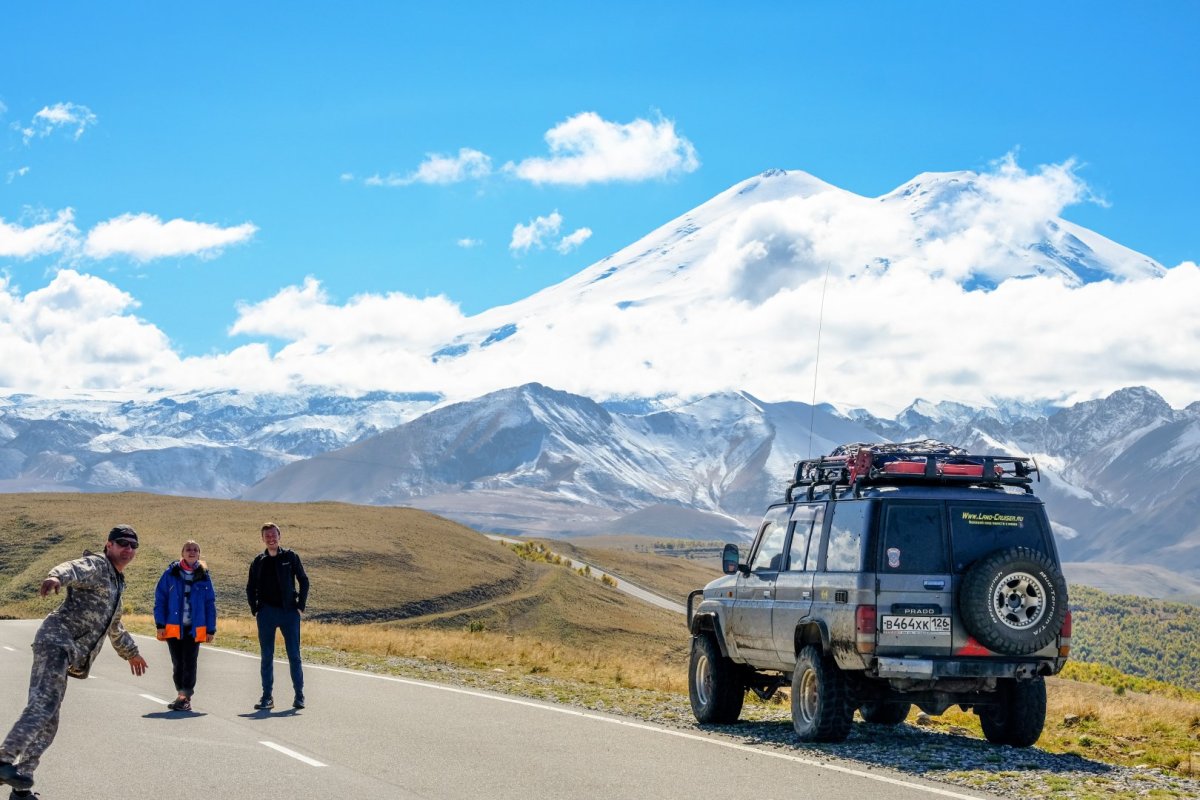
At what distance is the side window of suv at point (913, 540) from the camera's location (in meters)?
13.6

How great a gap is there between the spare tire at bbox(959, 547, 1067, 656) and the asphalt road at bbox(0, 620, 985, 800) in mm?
1937

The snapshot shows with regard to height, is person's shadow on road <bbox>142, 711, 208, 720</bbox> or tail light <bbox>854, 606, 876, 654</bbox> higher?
tail light <bbox>854, 606, 876, 654</bbox>

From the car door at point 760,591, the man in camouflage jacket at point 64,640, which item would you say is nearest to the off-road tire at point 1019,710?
the car door at point 760,591

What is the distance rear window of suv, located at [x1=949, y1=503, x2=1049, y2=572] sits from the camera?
45.1 feet

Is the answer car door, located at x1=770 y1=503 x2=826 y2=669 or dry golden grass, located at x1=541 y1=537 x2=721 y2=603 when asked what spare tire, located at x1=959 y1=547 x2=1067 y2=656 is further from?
dry golden grass, located at x1=541 y1=537 x2=721 y2=603

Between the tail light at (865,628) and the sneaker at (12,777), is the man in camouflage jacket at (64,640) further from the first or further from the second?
the tail light at (865,628)

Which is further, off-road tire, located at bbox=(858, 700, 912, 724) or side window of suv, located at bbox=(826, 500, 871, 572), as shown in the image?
off-road tire, located at bbox=(858, 700, 912, 724)

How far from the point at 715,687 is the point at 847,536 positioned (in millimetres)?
3251

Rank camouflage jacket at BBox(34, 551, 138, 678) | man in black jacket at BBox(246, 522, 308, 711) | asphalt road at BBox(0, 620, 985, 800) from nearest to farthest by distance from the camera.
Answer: camouflage jacket at BBox(34, 551, 138, 678) < asphalt road at BBox(0, 620, 985, 800) < man in black jacket at BBox(246, 522, 308, 711)

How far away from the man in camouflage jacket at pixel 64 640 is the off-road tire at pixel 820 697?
6527mm

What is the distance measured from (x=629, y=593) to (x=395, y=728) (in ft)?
274

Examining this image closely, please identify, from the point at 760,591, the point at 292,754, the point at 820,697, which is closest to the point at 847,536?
the point at 820,697

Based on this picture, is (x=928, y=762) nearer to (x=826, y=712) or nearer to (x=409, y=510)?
(x=826, y=712)

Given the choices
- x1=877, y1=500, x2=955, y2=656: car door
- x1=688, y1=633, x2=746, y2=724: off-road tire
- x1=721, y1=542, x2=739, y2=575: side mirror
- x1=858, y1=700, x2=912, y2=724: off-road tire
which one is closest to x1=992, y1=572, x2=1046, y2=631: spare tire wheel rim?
x1=877, y1=500, x2=955, y2=656: car door
